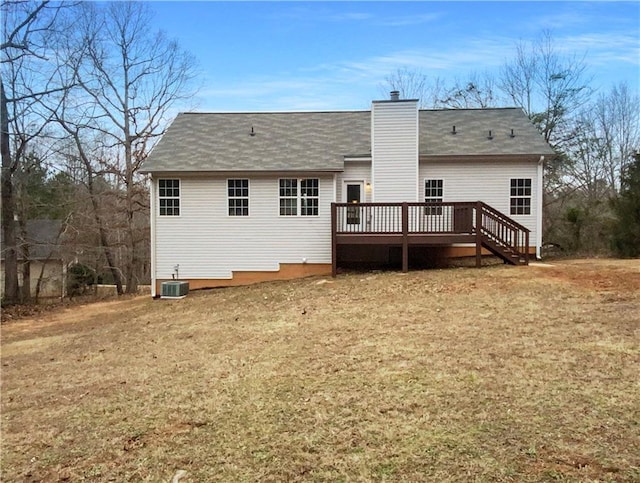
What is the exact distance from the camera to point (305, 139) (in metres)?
15.2

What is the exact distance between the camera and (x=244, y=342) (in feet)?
24.7

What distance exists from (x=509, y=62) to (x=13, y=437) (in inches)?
1142

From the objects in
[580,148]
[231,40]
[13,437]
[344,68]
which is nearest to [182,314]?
[13,437]

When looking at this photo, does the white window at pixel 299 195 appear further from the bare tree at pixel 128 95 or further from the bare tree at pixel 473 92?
the bare tree at pixel 473 92

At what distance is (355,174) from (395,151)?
4.57 feet

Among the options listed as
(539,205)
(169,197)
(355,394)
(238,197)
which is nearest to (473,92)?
(539,205)

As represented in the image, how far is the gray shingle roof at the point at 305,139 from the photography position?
13.9 m

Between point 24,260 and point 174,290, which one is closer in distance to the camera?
point 174,290

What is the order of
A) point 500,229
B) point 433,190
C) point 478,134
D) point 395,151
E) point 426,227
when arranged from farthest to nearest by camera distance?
point 478,134 < point 433,190 < point 395,151 < point 426,227 < point 500,229

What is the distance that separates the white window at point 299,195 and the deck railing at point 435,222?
3.59ft

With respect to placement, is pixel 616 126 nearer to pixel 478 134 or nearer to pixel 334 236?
pixel 478 134

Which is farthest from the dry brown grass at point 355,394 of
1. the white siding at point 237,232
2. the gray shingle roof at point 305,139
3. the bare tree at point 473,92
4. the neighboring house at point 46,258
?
the bare tree at point 473,92

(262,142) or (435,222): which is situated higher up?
(262,142)

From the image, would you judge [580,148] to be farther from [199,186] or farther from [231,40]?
[199,186]
